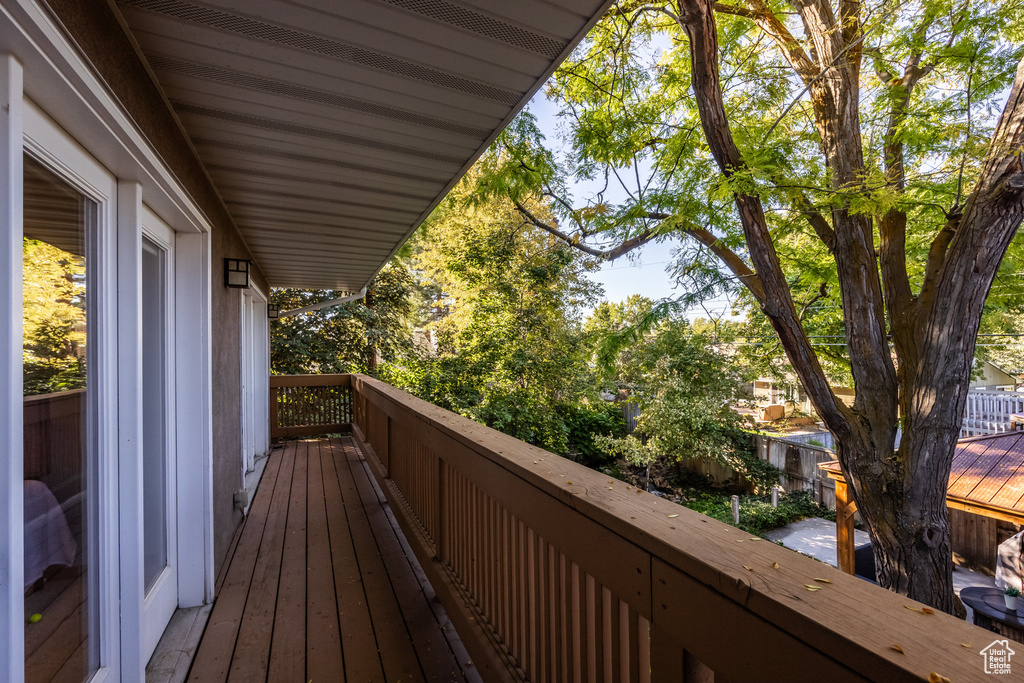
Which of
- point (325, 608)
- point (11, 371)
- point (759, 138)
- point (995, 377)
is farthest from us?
point (995, 377)

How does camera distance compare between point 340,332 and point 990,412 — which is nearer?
point 340,332

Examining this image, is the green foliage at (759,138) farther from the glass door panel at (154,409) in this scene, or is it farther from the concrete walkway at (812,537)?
the concrete walkway at (812,537)

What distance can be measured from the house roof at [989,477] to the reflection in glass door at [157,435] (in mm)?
6226

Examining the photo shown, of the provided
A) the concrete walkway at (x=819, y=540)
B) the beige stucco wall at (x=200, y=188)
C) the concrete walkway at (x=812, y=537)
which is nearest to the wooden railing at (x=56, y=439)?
the beige stucco wall at (x=200, y=188)

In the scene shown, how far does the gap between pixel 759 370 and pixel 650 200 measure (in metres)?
7.62

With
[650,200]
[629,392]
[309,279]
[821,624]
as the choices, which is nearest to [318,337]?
[309,279]

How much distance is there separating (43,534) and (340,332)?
10.9 m

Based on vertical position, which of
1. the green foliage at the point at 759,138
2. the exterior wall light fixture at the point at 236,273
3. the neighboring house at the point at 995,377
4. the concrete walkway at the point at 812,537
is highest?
the green foliage at the point at 759,138

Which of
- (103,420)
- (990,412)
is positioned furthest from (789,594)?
(990,412)

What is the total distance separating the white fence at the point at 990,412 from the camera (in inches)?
474

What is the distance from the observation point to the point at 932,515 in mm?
4008

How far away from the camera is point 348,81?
66.0 inches

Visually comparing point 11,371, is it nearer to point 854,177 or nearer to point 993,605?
point 854,177

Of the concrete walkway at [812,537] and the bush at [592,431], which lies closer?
the concrete walkway at [812,537]
